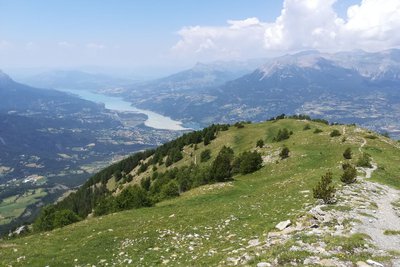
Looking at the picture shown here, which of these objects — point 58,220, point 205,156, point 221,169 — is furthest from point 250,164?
point 205,156

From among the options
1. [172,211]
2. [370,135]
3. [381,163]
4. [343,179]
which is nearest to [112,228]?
[172,211]

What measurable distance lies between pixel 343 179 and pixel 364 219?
12.2 m

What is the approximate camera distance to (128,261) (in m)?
22.2

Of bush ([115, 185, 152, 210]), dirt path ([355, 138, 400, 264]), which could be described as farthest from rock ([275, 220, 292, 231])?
bush ([115, 185, 152, 210])

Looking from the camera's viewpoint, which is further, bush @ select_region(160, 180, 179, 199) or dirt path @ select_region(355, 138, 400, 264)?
bush @ select_region(160, 180, 179, 199)

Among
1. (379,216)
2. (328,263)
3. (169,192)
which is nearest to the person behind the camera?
(328,263)

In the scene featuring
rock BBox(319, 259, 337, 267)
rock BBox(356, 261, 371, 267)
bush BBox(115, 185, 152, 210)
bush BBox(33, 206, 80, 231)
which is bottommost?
bush BBox(33, 206, 80, 231)

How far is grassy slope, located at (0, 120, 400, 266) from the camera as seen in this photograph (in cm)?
2284

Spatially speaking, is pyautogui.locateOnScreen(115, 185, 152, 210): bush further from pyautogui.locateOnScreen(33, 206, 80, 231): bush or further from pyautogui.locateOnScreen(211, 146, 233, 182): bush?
pyautogui.locateOnScreen(211, 146, 233, 182): bush

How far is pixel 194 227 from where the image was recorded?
27.5 m

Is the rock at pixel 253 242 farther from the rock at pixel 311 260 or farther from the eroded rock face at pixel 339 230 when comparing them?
the rock at pixel 311 260

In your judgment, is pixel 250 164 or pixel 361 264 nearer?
pixel 361 264

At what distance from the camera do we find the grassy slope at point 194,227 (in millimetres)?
22844

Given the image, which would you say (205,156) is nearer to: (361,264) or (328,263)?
(328,263)
